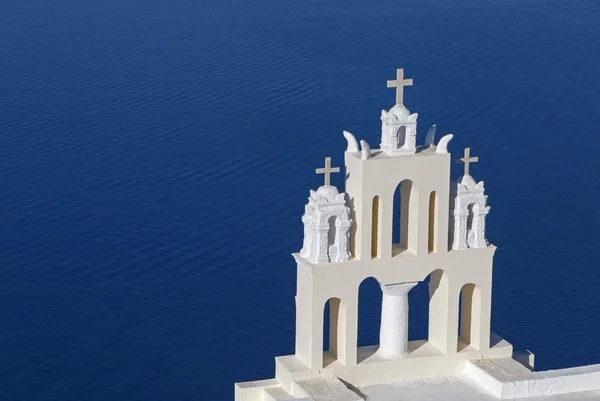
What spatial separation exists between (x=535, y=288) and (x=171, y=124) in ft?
66.6

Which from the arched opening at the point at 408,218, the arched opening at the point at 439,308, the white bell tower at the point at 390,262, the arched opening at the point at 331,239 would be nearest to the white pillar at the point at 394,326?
the white bell tower at the point at 390,262

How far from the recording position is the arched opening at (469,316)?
33875 mm

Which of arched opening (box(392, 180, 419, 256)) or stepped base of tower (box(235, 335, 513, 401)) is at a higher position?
Result: arched opening (box(392, 180, 419, 256))

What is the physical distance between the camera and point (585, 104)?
72.2 meters

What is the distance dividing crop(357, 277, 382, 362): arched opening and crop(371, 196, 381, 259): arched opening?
19032 mm

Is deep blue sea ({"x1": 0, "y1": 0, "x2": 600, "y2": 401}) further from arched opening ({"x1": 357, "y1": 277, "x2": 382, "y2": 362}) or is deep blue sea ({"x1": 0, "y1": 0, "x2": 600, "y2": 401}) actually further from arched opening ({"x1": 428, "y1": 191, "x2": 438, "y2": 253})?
arched opening ({"x1": 428, "y1": 191, "x2": 438, "y2": 253})

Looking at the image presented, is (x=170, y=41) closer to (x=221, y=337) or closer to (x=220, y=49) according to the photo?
(x=220, y=49)

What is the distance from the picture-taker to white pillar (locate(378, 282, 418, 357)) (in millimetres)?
33656

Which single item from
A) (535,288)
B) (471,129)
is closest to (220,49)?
(471,129)

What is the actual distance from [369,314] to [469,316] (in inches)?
771

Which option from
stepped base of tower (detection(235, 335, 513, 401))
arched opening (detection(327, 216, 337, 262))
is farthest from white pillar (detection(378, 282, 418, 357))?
arched opening (detection(327, 216, 337, 262))

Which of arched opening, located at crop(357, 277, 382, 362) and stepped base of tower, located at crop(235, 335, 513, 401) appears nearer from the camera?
stepped base of tower, located at crop(235, 335, 513, 401)

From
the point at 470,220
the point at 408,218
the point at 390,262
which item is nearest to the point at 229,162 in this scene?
the point at 470,220

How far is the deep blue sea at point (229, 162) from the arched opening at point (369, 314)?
0.08 meters
